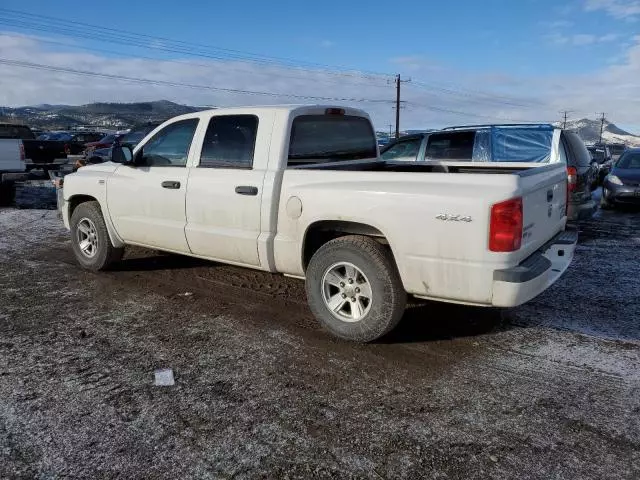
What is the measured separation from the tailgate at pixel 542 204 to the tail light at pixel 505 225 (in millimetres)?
131

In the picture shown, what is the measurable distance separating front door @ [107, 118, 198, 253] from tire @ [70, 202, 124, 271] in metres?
0.29

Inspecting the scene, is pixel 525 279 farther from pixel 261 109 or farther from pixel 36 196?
pixel 36 196

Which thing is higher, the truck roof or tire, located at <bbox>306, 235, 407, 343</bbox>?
the truck roof

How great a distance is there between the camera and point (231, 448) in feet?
9.41

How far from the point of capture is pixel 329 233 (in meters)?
4.67

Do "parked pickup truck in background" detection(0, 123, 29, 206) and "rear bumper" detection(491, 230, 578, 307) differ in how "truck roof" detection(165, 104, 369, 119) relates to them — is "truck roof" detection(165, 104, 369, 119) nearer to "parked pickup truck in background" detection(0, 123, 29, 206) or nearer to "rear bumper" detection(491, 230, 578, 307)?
"rear bumper" detection(491, 230, 578, 307)

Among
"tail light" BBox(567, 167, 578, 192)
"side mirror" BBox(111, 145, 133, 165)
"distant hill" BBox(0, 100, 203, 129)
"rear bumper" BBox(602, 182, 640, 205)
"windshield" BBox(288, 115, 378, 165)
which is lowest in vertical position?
"rear bumper" BBox(602, 182, 640, 205)

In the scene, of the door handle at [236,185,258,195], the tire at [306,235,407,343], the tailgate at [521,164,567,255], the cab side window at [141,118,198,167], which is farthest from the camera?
the cab side window at [141,118,198,167]

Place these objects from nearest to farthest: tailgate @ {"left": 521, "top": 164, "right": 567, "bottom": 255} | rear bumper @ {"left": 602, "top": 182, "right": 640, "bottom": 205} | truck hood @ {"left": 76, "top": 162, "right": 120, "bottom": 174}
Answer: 1. tailgate @ {"left": 521, "top": 164, "right": 567, "bottom": 255}
2. truck hood @ {"left": 76, "top": 162, "right": 120, "bottom": 174}
3. rear bumper @ {"left": 602, "top": 182, "right": 640, "bottom": 205}

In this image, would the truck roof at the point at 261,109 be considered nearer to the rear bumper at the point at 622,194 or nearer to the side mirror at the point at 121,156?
the side mirror at the point at 121,156

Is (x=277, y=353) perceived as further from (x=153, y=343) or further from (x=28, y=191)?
(x=28, y=191)

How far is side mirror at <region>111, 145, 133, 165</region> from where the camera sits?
5762mm

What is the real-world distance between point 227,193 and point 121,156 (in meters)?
1.60

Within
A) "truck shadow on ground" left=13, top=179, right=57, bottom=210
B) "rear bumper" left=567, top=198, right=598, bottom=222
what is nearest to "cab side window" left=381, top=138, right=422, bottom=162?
"rear bumper" left=567, top=198, right=598, bottom=222
